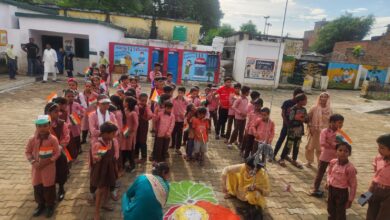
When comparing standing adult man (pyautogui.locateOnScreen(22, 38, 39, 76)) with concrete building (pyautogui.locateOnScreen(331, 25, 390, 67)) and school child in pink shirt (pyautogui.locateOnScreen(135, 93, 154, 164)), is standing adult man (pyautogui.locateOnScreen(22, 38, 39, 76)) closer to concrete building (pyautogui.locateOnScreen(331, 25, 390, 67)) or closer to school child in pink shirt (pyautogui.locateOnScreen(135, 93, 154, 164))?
school child in pink shirt (pyautogui.locateOnScreen(135, 93, 154, 164))

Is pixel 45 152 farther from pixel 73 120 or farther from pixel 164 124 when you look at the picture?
pixel 164 124

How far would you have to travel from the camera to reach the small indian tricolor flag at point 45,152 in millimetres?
3617

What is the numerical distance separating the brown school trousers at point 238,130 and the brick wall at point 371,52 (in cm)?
2669

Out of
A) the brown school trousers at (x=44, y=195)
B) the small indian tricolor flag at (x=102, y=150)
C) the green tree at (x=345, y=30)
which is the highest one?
the green tree at (x=345, y=30)

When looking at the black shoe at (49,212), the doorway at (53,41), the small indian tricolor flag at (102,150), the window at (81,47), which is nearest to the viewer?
the small indian tricolor flag at (102,150)

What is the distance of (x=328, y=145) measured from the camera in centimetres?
484

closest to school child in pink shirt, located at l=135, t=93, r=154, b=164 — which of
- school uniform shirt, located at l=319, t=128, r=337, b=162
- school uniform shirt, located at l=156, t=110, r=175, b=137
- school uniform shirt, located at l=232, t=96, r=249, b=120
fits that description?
school uniform shirt, located at l=156, t=110, r=175, b=137

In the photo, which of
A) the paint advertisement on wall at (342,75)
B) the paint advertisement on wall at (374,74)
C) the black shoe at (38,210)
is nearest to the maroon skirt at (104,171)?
the black shoe at (38,210)

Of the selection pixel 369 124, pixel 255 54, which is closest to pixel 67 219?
pixel 369 124

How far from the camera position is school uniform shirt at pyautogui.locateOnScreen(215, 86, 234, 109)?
7293 mm

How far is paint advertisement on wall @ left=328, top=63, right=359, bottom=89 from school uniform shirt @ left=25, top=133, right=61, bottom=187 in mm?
21815

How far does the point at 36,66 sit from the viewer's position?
15633 mm

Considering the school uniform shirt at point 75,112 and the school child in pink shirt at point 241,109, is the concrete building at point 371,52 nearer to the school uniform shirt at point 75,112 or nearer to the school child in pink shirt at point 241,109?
the school child in pink shirt at point 241,109

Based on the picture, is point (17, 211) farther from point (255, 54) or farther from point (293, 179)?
point (255, 54)
